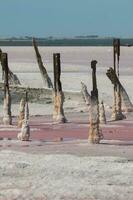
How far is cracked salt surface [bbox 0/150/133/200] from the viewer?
10781 mm

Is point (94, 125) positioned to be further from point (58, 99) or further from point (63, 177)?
point (58, 99)

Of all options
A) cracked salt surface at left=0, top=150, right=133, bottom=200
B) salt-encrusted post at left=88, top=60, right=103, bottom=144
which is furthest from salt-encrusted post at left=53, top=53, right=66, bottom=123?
cracked salt surface at left=0, top=150, right=133, bottom=200

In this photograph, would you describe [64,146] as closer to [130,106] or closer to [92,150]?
[92,150]

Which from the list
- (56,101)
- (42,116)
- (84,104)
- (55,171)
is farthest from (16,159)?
(84,104)

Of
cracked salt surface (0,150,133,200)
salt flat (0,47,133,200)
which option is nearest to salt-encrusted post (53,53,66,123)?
salt flat (0,47,133,200)

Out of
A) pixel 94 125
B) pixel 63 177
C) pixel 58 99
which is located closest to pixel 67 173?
pixel 63 177

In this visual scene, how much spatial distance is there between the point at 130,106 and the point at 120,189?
14577 mm

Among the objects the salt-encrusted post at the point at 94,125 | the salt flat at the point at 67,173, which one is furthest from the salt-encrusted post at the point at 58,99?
the salt flat at the point at 67,173

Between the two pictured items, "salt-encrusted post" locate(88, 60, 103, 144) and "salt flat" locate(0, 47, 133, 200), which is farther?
"salt-encrusted post" locate(88, 60, 103, 144)

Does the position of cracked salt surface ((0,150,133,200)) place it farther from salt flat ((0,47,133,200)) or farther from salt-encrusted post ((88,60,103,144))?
salt-encrusted post ((88,60,103,144))

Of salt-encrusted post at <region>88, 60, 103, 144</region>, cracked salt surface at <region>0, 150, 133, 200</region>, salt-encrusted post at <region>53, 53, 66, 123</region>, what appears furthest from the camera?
salt-encrusted post at <region>53, 53, 66, 123</region>

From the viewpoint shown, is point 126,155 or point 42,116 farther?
point 42,116

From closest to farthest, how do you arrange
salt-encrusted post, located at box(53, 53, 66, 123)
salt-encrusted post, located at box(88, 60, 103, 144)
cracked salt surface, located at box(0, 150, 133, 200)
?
cracked salt surface, located at box(0, 150, 133, 200), salt-encrusted post, located at box(88, 60, 103, 144), salt-encrusted post, located at box(53, 53, 66, 123)

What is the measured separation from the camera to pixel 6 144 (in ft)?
54.2
